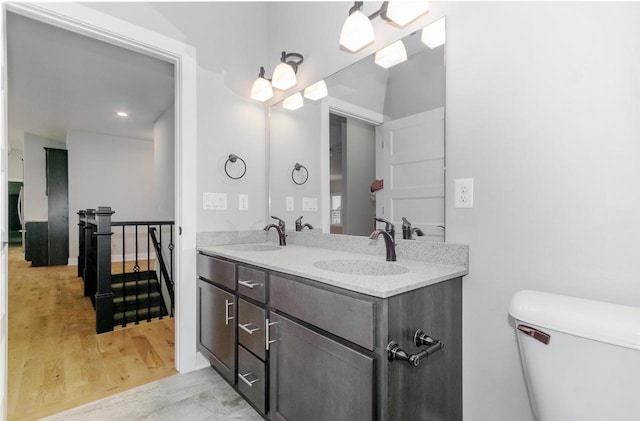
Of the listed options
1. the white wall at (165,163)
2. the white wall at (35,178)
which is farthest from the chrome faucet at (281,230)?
the white wall at (35,178)

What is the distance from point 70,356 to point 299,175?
2.05 metres

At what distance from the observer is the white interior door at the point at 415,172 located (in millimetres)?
1361

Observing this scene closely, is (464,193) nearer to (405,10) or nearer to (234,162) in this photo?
(405,10)

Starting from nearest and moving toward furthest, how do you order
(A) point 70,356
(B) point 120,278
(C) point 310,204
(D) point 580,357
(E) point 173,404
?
(D) point 580,357 → (E) point 173,404 → (C) point 310,204 → (A) point 70,356 → (B) point 120,278

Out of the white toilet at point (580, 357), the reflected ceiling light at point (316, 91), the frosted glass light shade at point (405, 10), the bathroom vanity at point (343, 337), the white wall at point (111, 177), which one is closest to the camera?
the white toilet at point (580, 357)

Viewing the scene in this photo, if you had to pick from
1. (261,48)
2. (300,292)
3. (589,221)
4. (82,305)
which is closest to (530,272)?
(589,221)

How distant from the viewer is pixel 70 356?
2197 mm

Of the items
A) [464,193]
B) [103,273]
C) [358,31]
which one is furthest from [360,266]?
[103,273]

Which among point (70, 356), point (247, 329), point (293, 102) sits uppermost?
point (293, 102)

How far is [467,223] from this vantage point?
124 centimetres

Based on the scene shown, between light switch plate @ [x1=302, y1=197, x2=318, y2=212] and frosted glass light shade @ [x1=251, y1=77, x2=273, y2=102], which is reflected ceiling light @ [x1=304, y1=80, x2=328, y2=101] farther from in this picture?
light switch plate @ [x1=302, y1=197, x2=318, y2=212]

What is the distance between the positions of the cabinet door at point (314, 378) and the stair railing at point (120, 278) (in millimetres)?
2174

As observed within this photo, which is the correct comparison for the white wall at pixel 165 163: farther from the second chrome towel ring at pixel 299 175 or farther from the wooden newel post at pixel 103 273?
the second chrome towel ring at pixel 299 175

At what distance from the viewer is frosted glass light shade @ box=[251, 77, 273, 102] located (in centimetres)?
212
